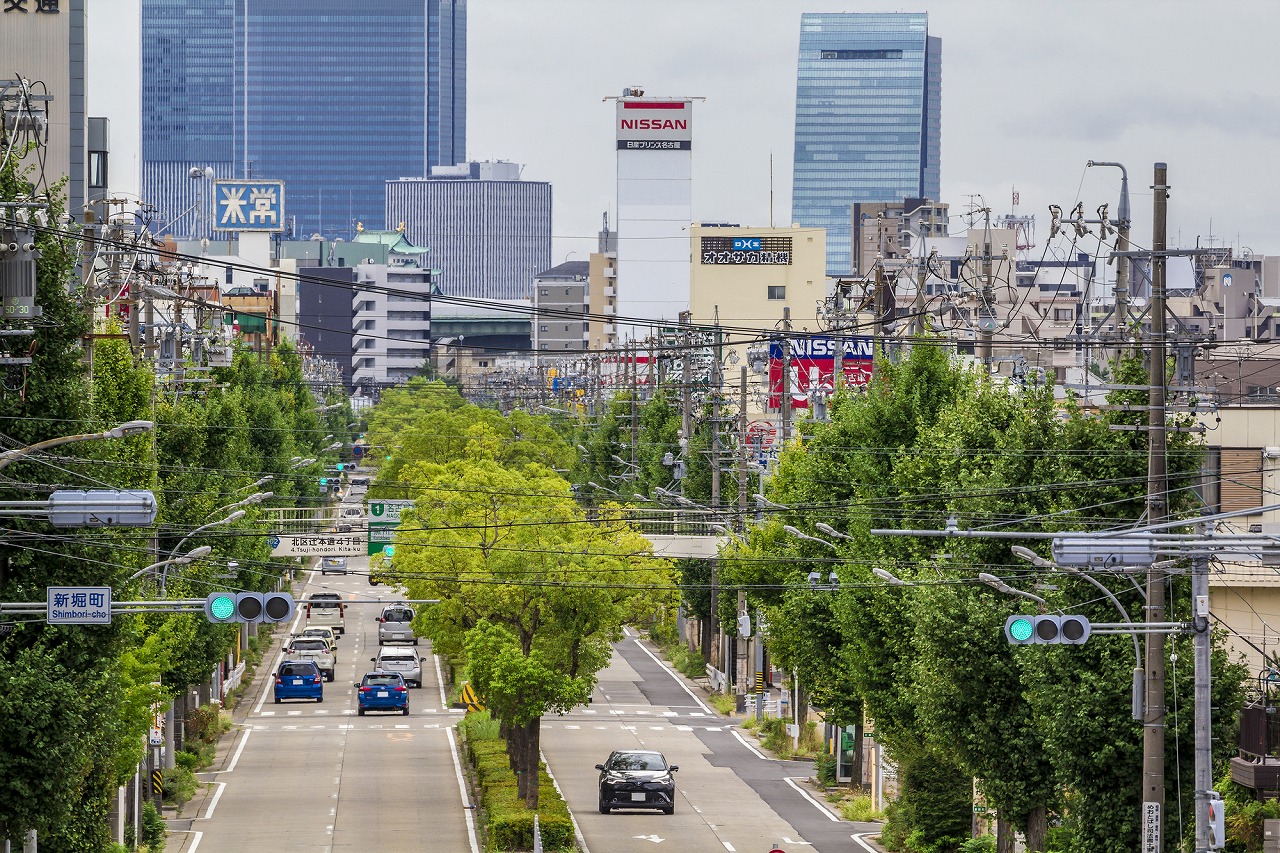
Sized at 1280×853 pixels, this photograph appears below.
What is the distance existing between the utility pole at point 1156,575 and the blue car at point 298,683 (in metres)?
48.0

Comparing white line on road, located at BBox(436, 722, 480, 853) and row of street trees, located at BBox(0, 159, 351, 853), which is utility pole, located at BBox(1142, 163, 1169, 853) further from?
white line on road, located at BBox(436, 722, 480, 853)

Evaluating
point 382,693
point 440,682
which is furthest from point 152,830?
point 440,682

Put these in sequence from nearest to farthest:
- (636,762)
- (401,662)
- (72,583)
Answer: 1. (72,583)
2. (636,762)
3. (401,662)

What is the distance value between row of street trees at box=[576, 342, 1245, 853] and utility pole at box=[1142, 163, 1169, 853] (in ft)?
3.47

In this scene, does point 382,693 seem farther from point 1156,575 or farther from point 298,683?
point 1156,575

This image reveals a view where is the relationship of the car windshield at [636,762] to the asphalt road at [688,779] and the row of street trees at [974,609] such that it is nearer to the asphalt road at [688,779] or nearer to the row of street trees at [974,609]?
the asphalt road at [688,779]

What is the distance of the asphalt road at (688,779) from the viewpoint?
45594mm

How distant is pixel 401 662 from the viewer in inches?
3002

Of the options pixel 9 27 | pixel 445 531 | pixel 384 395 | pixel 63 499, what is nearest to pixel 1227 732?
pixel 63 499

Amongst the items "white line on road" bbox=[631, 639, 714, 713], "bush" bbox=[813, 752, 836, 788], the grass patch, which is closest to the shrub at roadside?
"bush" bbox=[813, 752, 836, 788]

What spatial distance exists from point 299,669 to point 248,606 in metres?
46.1

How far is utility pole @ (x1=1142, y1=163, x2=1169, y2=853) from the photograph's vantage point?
27438mm

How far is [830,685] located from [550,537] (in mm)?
7700

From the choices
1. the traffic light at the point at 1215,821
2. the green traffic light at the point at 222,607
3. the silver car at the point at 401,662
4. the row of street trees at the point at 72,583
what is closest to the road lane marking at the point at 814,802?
the row of street trees at the point at 72,583
